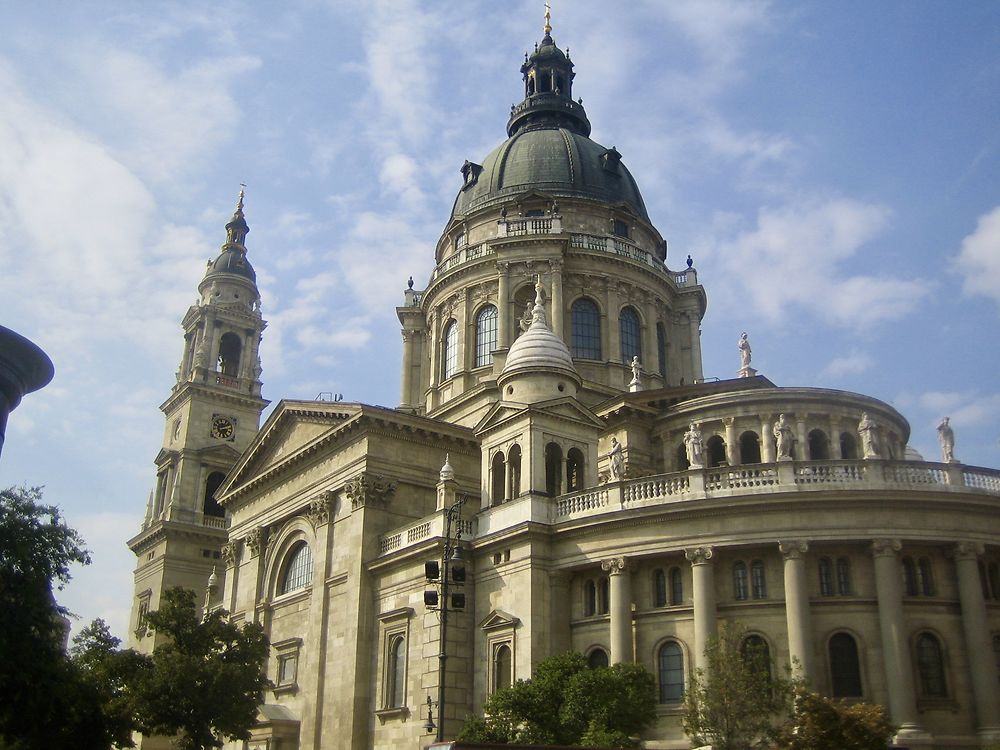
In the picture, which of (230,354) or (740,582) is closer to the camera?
(740,582)

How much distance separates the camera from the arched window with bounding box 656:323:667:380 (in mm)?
56031

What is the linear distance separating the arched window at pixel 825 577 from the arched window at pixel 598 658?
686 cm

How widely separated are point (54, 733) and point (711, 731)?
1614cm

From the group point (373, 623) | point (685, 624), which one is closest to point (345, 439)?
point (373, 623)

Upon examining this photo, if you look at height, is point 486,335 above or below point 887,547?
above

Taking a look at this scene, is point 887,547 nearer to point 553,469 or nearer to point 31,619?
point 553,469

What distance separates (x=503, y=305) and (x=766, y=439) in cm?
1841

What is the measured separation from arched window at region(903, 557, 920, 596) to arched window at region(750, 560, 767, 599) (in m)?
3.98

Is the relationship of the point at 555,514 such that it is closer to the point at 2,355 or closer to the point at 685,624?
the point at 685,624

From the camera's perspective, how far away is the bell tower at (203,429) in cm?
6631

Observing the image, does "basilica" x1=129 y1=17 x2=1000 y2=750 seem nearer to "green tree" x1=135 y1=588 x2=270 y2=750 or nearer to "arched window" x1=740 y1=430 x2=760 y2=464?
"arched window" x1=740 y1=430 x2=760 y2=464

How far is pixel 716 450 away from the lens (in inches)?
1583

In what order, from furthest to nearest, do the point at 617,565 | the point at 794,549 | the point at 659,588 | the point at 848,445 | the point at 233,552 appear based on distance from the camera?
the point at 233,552
the point at 848,445
the point at 659,588
the point at 617,565
the point at 794,549

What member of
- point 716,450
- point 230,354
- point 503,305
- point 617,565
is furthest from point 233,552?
point 617,565
